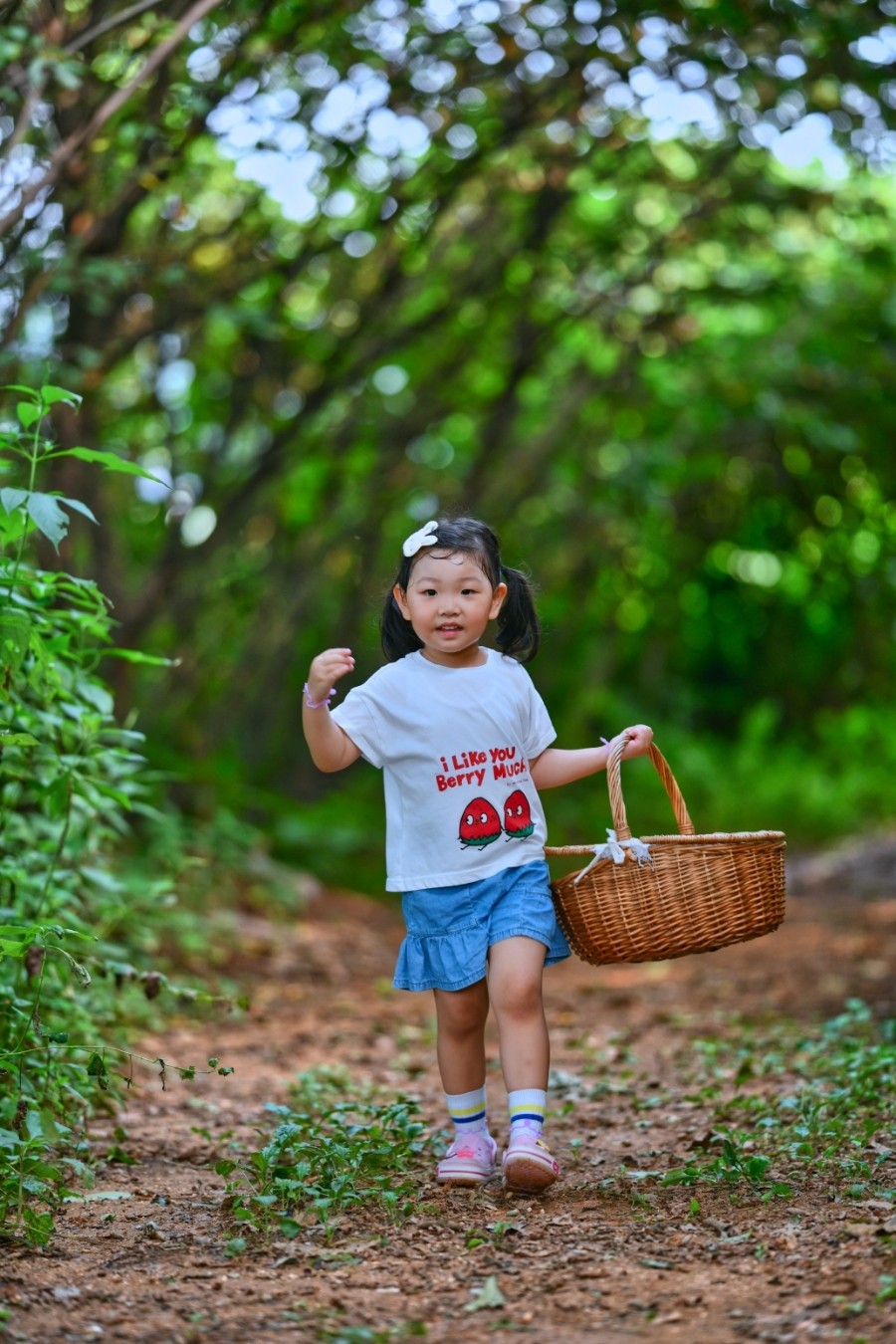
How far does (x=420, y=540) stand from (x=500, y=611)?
0.29 metres

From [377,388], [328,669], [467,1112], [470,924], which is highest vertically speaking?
[377,388]

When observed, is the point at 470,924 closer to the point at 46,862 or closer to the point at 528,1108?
the point at 528,1108

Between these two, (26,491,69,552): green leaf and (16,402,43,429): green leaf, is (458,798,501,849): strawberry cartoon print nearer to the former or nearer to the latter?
(26,491,69,552): green leaf

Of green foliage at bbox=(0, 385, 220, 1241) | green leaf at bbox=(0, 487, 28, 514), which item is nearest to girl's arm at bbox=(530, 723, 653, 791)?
green foliage at bbox=(0, 385, 220, 1241)

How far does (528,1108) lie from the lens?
3.38 m

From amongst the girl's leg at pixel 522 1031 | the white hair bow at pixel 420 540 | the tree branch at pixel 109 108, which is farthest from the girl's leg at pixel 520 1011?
the tree branch at pixel 109 108

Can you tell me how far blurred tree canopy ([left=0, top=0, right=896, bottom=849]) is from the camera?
5414 mm

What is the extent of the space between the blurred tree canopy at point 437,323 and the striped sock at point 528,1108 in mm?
1180

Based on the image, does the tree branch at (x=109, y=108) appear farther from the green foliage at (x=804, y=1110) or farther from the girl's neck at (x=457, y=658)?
the green foliage at (x=804, y=1110)

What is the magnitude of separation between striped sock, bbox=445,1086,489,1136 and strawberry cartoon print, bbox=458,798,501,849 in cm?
58

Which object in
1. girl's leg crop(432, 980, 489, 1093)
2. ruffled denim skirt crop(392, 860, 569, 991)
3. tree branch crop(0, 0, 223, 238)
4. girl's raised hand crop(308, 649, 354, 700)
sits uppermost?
tree branch crop(0, 0, 223, 238)

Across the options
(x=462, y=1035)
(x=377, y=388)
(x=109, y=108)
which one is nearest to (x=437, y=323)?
(x=377, y=388)

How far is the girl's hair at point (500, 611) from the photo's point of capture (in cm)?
363

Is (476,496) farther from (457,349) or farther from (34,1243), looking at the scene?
(34,1243)
